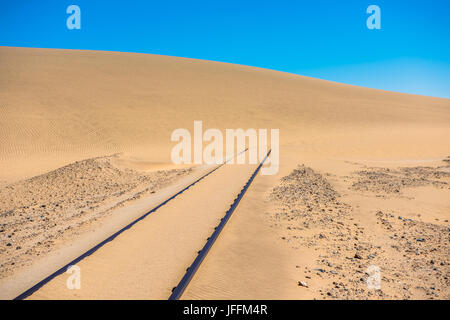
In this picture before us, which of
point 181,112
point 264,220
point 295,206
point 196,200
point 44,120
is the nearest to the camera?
point 264,220

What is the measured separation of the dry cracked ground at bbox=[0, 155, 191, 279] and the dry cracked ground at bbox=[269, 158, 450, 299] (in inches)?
208

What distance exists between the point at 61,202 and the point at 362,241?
10.0m

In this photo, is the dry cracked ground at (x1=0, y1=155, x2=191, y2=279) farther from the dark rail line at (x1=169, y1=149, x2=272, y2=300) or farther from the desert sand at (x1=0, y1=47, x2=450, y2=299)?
the dark rail line at (x1=169, y1=149, x2=272, y2=300)

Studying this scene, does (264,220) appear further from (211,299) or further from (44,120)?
(44,120)

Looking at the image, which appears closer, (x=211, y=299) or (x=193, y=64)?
(x=211, y=299)

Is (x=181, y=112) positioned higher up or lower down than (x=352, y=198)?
higher up

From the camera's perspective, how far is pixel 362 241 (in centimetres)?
661

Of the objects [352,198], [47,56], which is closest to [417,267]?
[352,198]

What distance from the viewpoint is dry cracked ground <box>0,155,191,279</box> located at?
6.76 metres

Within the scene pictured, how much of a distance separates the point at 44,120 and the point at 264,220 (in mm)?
32794

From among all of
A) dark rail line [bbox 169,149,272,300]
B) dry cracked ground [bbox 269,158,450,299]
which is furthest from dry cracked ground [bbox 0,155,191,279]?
dry cracked ground [bbox 269,158,450,299]

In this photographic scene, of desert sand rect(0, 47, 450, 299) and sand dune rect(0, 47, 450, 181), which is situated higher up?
sand dune rect(0, 47, 450, 181)

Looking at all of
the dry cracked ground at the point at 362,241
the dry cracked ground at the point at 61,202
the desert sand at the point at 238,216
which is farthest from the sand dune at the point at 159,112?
the dry cracked ground at the point at 362,241
